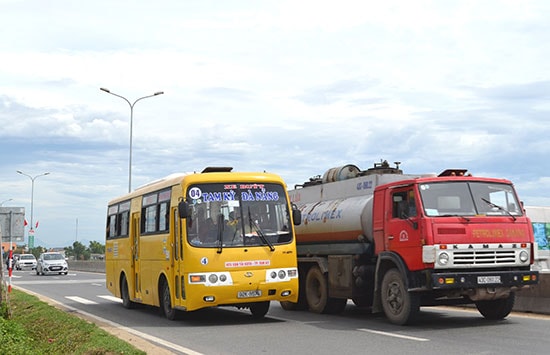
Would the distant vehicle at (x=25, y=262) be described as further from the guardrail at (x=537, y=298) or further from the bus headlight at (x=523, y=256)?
Result: the bus headlight at (x=523, y=256)

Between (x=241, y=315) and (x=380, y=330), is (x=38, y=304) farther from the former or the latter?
(x=380, y=330)

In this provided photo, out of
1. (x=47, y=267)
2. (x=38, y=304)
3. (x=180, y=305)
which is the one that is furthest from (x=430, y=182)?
(x=47, y=267)

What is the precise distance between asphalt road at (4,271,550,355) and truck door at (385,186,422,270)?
4.25ft

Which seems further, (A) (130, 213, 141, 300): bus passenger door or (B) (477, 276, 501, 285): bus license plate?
(A) (130, 213, 141, 300): bus passenger door

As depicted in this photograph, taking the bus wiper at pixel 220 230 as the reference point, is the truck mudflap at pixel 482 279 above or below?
below

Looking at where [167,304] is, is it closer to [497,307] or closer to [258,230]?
[258,230]

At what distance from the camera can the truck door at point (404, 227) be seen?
13397mm

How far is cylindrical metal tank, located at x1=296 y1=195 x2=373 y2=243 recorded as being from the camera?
15.6 metres

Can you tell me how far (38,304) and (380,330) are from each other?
10.1m

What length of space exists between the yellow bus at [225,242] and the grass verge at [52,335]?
6.44 feet

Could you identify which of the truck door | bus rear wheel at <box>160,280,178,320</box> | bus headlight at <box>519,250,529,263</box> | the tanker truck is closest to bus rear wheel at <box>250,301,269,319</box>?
the tanker truck

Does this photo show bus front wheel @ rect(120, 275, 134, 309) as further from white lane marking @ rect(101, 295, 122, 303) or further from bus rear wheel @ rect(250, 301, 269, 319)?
bus rear wheel @ rect(250, 301, 269, 319)

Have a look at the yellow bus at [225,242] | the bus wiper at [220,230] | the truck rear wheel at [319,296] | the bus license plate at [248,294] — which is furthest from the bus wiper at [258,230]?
the truck rear wheel at [319,296]

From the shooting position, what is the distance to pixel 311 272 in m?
17.4
